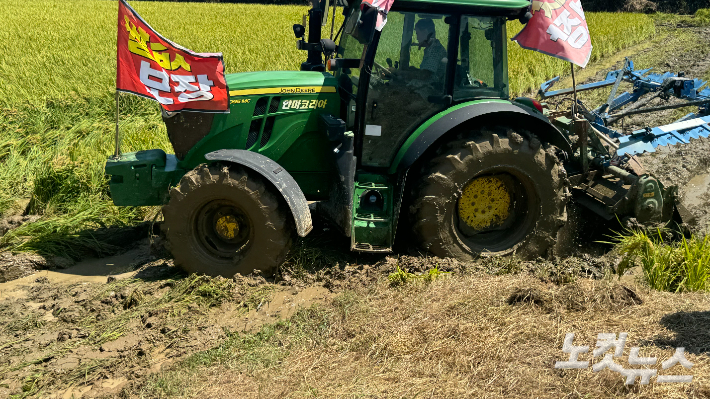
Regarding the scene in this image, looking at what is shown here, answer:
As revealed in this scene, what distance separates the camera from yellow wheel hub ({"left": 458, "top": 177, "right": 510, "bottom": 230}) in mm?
5164

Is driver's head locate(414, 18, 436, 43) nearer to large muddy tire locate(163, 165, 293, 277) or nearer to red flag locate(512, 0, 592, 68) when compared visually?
red flag locate(512, 0, 592, 68)

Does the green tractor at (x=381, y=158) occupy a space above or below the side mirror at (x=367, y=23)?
below

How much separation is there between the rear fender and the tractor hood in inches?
22.2

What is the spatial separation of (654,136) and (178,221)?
4363mm

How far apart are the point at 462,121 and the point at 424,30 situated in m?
0.78

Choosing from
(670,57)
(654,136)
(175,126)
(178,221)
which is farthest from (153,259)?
(670,57)

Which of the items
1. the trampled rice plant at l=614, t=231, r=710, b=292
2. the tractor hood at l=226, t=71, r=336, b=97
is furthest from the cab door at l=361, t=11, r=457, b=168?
the trampled rice plant at l=614, t=231, r=710, b=292

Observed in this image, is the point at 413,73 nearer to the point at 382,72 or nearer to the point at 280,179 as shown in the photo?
the point at 382,72

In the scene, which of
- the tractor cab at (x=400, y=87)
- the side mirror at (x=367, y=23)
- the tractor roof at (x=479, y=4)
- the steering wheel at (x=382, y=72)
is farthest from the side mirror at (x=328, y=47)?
the side mirror at (x=367, y=23)

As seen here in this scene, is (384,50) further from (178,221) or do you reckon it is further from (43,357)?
(43,357)

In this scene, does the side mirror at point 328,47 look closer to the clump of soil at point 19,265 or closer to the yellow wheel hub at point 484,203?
the yellow wheel hub at point 484,203

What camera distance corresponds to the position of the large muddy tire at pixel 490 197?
15.9 ft

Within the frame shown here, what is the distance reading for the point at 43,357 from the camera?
3.91m

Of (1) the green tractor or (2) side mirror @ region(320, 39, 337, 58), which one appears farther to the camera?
(2) side mirror @ region(320, 39, 337, 58)
